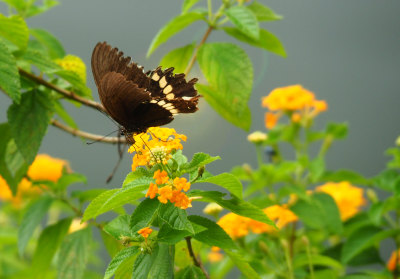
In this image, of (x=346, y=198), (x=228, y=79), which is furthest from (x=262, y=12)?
(x=346, y=198)

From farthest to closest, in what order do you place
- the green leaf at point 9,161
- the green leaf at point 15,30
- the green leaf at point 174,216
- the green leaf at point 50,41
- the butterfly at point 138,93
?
the green leaf at point 50,41 → the green leaf at point 9,161 → the green leaf at point 15,30 → the butterfly at point 138,93 → the green leaf at point 174,216

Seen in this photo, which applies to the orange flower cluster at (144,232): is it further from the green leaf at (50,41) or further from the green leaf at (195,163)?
the green leaf at (50,41)

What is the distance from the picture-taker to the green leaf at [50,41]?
3.08 feet

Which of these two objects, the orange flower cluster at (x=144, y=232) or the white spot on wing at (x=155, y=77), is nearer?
the orange flower cluster at (x=144, y=232)

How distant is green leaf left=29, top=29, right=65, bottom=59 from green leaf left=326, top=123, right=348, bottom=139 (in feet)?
2.49

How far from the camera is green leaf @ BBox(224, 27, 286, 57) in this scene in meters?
0.82

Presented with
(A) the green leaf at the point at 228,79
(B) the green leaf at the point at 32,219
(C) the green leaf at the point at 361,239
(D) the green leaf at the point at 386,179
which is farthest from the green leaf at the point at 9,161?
(D) the green leaf at the point at 386,179

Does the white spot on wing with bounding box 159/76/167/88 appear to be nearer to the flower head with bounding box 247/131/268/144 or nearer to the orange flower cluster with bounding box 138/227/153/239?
the orange flower cluster with bounding box 138/227/153/239

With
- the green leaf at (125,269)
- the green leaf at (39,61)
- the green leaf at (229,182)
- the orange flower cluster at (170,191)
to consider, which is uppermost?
the green leaf at (229,182)

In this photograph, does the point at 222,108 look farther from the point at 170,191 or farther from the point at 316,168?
the point at 316,168

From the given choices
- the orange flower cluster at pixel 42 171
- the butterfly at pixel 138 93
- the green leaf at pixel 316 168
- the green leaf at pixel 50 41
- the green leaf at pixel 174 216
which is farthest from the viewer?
the orange flower cluster at pixel 42 171

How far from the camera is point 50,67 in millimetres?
715

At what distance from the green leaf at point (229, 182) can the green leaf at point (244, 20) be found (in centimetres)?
31

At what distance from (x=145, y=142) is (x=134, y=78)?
0.33 ft
